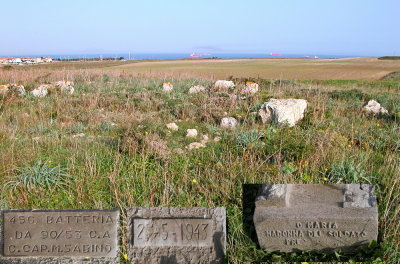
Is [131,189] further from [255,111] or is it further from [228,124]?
[255,111]

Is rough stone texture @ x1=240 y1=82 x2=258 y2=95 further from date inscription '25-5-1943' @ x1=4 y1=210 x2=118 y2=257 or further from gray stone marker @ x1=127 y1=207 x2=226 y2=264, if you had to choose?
Result: date inscription '25-5-1943' @ x1=4 y1=210 x2=118 y2=257

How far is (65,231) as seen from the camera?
10.9 feet

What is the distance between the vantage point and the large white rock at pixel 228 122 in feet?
25.9

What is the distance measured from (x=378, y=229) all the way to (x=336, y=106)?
22.9 ft

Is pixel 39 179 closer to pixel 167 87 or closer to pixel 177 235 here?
pixel 177 235

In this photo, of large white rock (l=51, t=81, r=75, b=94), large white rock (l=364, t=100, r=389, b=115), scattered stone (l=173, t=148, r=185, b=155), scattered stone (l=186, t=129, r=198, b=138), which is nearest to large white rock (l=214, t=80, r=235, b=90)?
large white rock (l=364, t=100, r=389, b=115)

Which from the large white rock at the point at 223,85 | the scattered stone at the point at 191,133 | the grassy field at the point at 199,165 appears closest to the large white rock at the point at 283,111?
the grassy field at the point at 199,165

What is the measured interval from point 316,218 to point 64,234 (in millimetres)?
2316

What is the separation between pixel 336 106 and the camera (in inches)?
397

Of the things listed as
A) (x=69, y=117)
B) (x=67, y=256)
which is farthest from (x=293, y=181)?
(x=69, y=117)

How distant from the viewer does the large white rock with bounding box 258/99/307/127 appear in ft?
26.9

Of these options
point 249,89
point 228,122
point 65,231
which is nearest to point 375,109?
point 249,89

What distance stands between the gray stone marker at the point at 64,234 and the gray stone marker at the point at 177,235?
0.73 ft

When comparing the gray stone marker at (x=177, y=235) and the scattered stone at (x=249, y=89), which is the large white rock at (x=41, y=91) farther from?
the gray stone marker at (x=177, y=235)
